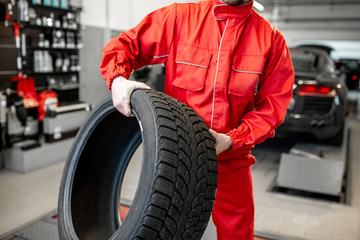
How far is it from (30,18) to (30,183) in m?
2.13

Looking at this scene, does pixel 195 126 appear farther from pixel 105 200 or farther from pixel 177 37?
pixel 105 200

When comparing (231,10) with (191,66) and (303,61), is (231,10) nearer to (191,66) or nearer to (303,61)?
(191,66)

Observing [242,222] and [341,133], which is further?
[341,133]

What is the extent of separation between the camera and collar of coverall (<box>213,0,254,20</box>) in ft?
4.71

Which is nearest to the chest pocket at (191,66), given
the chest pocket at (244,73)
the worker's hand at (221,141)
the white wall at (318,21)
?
the chest pocket at (244,73)

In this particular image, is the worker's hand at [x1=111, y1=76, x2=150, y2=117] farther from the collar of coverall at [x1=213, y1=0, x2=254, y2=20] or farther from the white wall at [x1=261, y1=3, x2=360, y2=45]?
the white wall at [x1=261, y1=3, x2=360, y2=45]

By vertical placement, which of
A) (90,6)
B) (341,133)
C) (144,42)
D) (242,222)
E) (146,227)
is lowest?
(341,133)

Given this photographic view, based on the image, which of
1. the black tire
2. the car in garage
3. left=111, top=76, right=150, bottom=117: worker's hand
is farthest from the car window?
left=111, top=76, right=150, bottom=117: worker's hand

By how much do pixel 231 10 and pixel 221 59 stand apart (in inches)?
8.2

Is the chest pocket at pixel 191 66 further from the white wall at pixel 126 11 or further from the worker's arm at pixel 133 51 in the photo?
the white wall at pixel 126 11

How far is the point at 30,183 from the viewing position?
11.3ft

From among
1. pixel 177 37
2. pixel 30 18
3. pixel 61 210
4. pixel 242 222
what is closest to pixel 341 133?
pixel 242 222

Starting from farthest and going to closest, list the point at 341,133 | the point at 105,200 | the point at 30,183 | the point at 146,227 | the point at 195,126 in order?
the point at 341,133 → the point at 30,183 → the point at 105,200 → the point at 195,126 → the point at 146,227

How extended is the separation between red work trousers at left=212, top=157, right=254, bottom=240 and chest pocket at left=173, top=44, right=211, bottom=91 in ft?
1.26
